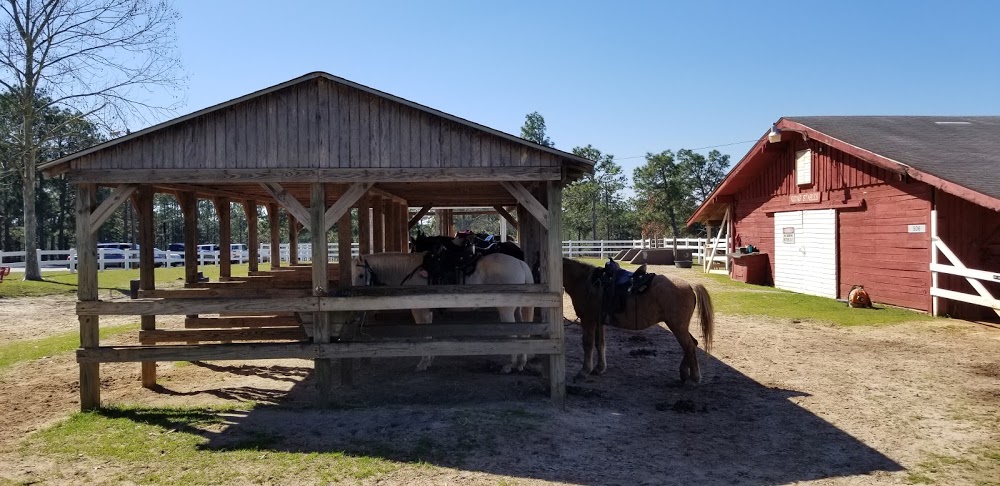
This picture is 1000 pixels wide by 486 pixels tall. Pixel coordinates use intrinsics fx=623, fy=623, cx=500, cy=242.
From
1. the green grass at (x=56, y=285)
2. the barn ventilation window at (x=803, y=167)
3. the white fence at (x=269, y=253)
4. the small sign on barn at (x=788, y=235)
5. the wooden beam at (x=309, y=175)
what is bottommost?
the green grass at (x=56, y=285)

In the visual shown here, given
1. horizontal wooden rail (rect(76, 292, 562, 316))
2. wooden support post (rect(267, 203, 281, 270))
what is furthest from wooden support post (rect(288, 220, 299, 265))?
horizontal wooden rail (rect(76, 292, 562, 316))

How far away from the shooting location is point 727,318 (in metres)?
14.2

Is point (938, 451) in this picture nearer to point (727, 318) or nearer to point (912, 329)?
point (912, 329)

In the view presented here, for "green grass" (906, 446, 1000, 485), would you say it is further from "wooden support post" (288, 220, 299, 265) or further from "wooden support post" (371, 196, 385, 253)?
"wooden support post" (288, 220, 299, 265)

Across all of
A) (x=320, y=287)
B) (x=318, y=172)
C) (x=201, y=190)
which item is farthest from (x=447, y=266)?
(x=201, y=190)

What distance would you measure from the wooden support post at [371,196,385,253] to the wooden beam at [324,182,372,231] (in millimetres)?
3906

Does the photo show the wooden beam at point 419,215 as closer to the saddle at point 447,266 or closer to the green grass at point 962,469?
the saddle at point 447,266

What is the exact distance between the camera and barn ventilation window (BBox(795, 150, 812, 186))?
18.1m

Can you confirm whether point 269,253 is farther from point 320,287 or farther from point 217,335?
point 320,287

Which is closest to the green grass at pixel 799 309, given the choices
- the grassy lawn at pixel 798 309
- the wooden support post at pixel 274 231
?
the grassy lawn at pixel 798 309

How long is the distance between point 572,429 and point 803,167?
15.1 m

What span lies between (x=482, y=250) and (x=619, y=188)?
48.1 m

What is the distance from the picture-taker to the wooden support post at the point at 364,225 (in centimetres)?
977

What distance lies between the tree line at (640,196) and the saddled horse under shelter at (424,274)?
36976 millimetres
